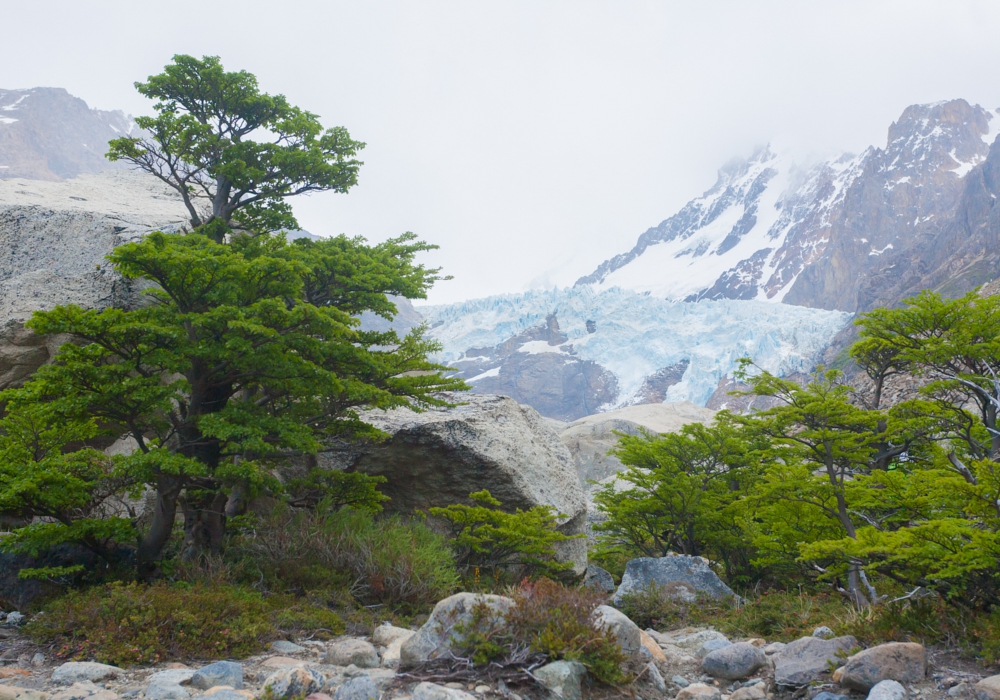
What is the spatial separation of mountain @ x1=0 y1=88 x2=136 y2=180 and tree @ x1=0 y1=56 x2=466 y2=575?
113377 mm

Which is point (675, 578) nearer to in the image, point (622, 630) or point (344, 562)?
point (622, 630)

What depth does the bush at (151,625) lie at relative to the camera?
16.3 feet

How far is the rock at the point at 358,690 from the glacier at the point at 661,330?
52384mm

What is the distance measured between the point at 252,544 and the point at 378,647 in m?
2.78

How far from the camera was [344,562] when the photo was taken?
306 inches

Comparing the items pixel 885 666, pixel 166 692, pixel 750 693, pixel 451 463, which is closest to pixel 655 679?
pixel 750 693

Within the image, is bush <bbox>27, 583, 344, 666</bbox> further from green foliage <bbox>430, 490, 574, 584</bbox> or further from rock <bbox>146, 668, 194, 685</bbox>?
green foliage <bbox>430, 490, 574, 584</bbox>

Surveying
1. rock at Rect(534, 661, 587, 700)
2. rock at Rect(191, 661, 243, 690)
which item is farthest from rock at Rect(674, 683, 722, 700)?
rock at Rect(191, 661, 243, 690)

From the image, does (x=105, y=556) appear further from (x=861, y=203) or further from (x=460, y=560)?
(x=861, y=203)

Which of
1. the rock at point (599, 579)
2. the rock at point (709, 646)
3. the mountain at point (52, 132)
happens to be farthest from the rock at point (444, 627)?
the mountain at point (52, 132)

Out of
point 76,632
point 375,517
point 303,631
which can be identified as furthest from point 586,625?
point 375,517

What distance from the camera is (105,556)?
269 inches

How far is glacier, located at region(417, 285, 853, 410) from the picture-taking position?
2372 inches

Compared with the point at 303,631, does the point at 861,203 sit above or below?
above
